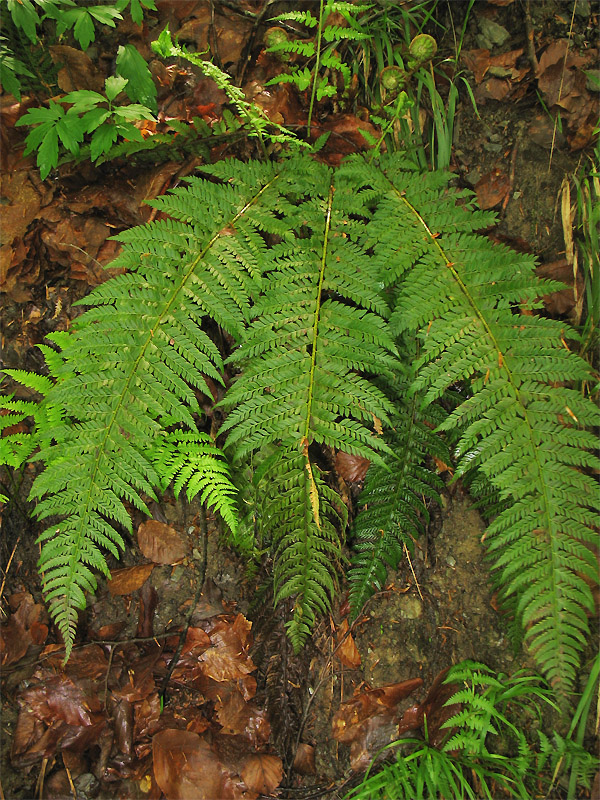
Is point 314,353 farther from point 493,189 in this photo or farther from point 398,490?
point 493,189

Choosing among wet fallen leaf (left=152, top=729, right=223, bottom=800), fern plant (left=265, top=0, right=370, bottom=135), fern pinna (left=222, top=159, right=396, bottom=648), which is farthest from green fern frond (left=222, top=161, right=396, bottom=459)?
wet fallen leaf (left=152, top=729, right=223, bottom=800)

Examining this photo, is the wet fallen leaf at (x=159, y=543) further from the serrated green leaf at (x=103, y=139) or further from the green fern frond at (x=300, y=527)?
the serrated green leaf at (x=103, y=139)

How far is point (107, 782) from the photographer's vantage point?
246 centimetres

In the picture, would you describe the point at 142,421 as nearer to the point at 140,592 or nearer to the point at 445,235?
the point at 140,592

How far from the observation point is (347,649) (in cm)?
248

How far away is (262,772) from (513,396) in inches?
80.8

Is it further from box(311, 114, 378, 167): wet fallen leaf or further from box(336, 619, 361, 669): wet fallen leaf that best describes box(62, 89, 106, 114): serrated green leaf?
box(336, 619, 361, 669): wet fallen leaf

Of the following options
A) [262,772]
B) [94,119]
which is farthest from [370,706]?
[94,119]

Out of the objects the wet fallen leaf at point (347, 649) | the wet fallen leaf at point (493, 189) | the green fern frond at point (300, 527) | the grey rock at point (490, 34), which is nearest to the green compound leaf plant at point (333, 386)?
the green fern frond at point (300, 527)

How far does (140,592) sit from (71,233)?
193cm

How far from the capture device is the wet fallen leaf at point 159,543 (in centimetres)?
269

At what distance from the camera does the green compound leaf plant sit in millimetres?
1854

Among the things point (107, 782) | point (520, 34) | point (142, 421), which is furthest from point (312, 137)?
point (107, 782)

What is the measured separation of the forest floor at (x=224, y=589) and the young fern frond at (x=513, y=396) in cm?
58
